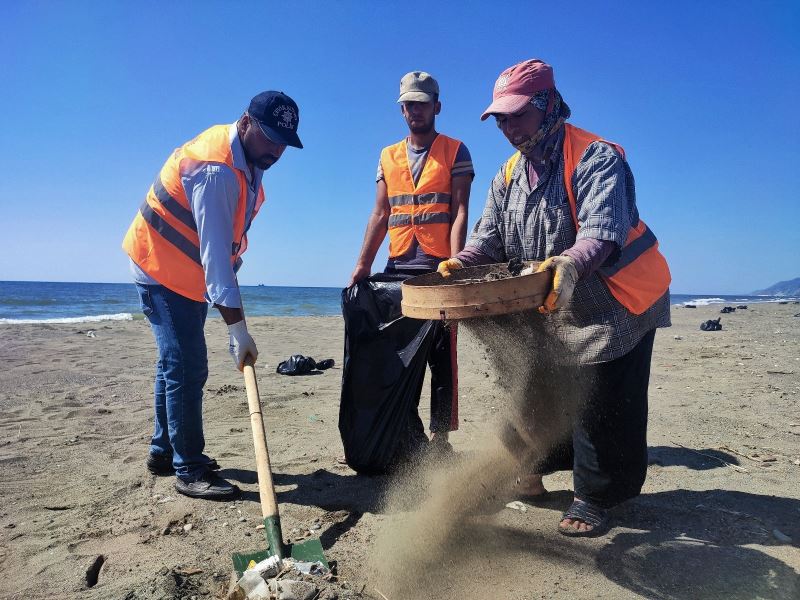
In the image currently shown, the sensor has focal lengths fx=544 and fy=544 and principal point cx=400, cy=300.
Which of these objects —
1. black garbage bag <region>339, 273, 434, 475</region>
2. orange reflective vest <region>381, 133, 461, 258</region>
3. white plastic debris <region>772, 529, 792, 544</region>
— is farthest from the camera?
orange reflective vest <region>381, 133, 461, 258</region>

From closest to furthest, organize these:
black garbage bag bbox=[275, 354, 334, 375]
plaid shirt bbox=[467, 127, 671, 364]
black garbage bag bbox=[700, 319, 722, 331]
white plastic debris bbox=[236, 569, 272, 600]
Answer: white plastic debris bbox=[236, 569, 272, 600] < plaid shirt bbox=[467, 127, 671, 364] < black garbage bag bbox=[275, 354, 334, 375] < black garbage bag bbox=[700, 319, 722, 331]

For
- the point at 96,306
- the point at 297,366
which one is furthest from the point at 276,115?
the point at 96,306

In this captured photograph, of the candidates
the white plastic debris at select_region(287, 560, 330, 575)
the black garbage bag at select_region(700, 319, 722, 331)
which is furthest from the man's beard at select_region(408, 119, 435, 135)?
the black garbage bag at select_region(700, 319, 722, 331)

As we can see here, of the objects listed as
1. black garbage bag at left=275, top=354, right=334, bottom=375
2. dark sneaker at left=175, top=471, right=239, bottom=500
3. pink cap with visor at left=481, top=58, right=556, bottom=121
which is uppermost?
pink cap with visor at left=481, top=58, right=556, bottom=121

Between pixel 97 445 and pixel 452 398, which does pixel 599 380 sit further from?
pixel 97 445

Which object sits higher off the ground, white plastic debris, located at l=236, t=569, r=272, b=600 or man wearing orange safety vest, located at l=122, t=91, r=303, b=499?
man wearing orange safety vest, located at l=122, t=91, r=303, b=499

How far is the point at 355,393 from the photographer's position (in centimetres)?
302

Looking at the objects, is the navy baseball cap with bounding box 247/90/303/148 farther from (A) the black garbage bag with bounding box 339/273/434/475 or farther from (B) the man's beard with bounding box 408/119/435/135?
(A) the black garbage bag with bounding box 339/273/434/475

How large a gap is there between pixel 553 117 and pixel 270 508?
1929 mm

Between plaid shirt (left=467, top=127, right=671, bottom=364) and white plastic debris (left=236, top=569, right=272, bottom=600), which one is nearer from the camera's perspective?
white plastic debris (left=236, top=569, right=272, bottom=600)

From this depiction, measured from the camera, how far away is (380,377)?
299 centimetres

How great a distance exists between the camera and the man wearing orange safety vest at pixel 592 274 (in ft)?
6.95

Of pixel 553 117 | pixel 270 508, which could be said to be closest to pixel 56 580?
pixel 270 508

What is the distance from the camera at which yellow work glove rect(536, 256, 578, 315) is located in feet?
5.85
